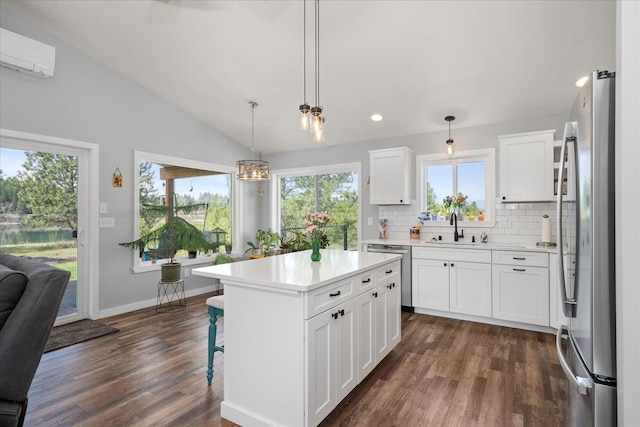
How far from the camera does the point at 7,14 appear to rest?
10.9 ft

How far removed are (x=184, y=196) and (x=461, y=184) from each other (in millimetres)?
4010

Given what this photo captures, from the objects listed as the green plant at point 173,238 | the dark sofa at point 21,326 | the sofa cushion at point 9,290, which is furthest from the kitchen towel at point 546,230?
the sofa cushion at point 9,290

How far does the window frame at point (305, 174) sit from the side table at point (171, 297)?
202 centimetres

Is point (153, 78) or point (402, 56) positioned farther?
point (153, 78)

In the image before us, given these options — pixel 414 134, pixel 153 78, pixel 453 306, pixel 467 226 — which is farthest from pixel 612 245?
pixel 153 78

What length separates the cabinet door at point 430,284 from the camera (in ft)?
13.4

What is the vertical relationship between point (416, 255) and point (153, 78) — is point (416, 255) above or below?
below

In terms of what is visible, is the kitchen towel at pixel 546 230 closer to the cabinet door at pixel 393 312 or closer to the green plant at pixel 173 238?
the cabinet door at pixel 393 312

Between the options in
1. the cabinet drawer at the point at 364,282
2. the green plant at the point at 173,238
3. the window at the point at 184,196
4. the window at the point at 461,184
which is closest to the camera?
the cabinet drawer at the point at 364,282

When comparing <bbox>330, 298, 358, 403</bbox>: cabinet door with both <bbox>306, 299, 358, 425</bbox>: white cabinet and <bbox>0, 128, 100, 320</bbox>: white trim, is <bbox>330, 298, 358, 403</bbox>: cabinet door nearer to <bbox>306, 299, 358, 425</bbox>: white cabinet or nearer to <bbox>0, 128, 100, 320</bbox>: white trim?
<bbox>306, 299, 358, 425</bbox>: white cabinet

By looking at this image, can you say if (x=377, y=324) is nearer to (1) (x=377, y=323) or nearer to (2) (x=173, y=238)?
(1) (x=377, y=323)

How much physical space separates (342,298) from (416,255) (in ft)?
7.82

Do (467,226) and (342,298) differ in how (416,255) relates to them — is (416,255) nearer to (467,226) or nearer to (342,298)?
(467,226)

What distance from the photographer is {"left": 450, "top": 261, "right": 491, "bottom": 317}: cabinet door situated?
3.82 metres
